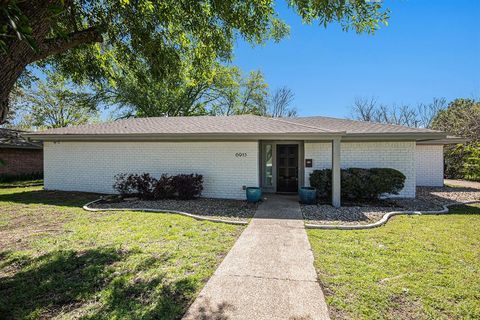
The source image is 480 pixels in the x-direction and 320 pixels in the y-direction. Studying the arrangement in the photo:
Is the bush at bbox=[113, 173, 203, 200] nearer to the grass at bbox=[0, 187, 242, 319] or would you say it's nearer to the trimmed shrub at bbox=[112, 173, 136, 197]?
the trimmed shrub at bbox=[112, 173, 136, 197]

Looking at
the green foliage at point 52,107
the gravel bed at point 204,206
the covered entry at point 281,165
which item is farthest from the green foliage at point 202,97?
the gravel bed at point 204,206

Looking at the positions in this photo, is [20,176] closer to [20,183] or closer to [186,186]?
[20,183]

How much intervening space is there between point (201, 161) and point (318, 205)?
5.02 metres

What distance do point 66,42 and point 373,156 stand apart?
10585 millimetres

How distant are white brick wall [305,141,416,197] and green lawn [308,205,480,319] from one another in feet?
13.7

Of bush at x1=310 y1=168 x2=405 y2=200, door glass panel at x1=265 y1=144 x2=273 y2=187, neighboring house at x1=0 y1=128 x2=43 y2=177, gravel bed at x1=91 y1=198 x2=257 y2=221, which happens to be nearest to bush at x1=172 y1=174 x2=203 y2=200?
gravel bed at x1=91 y1=198 x2=257 y2=221

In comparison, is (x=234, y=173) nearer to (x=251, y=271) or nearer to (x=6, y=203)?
(x=251, y=271)

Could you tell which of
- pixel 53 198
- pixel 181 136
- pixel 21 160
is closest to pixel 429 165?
pixel 181 136

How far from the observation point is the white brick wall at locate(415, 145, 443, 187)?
13.3m

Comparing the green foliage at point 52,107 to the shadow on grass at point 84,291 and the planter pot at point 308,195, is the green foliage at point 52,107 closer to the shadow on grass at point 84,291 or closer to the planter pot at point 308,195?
the planter pot at point 308,195

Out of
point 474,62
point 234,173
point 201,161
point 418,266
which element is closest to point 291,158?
point 234,173

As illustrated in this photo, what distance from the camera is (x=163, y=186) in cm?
956

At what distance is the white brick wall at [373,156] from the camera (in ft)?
32.8

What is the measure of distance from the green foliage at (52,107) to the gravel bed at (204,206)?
20425 mm
